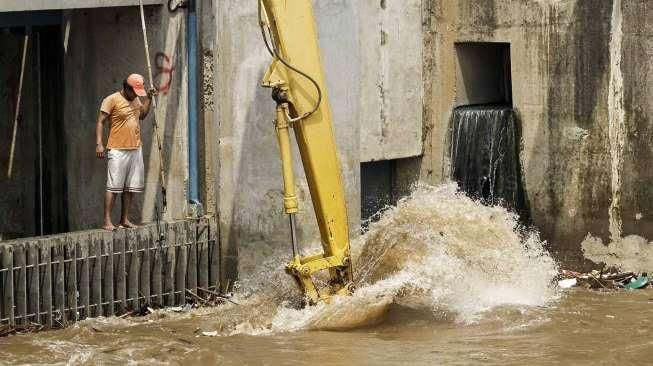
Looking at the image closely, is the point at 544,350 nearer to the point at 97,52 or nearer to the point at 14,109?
the point at 97,52

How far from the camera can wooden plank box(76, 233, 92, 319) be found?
38.3 ft

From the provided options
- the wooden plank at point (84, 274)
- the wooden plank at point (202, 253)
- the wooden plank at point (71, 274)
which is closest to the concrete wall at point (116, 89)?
the wooden plank at point (202, 253)

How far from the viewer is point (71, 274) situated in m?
11.6

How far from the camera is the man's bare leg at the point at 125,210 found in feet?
40.3

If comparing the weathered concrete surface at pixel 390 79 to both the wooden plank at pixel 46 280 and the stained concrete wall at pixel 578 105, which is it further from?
the wooden plank at pixel 46 280

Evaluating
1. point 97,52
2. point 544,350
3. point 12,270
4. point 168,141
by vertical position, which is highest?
point 97,52

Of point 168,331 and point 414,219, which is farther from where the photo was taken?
point 414,219

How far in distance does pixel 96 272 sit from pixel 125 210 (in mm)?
754

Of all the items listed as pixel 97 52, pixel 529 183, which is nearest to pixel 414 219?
pixel 529 183

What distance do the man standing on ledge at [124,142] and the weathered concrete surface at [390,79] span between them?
234 centimetres

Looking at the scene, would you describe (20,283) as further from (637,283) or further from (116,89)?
(637,283)

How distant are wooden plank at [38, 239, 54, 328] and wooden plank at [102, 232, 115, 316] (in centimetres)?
59

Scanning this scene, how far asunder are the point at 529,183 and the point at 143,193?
378 cm

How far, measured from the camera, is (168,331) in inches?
453
